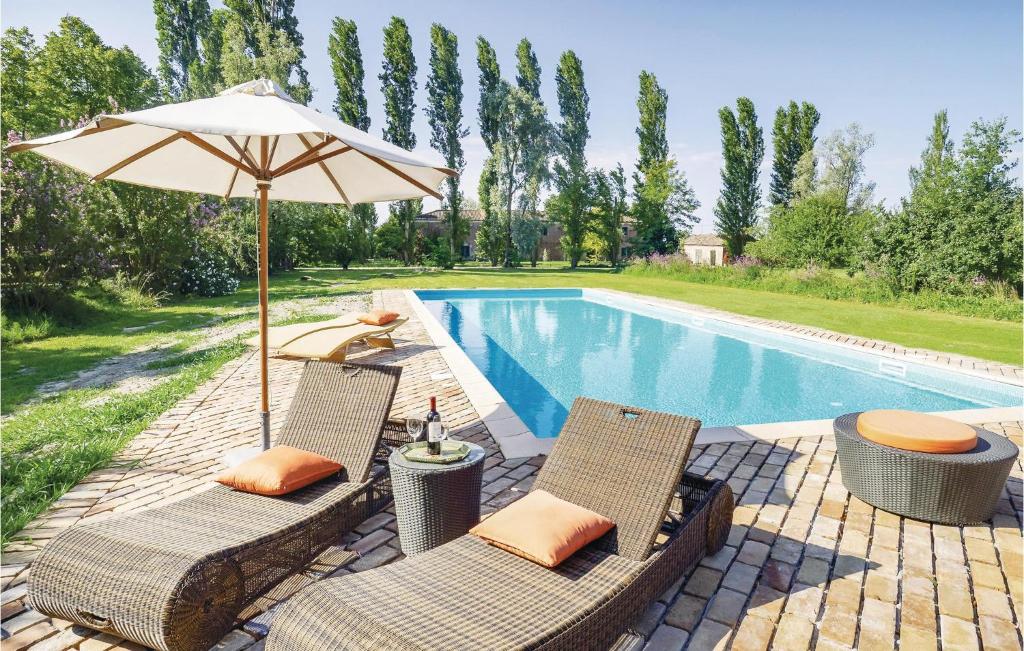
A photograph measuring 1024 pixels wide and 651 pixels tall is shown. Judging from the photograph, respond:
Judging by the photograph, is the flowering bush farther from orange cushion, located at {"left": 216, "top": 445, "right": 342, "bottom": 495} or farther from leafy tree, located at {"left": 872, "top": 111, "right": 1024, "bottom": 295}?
leafy tree, located at {"left": 872, "top": 111, "right": 1024, "bottom": 295}

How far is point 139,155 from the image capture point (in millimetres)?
3889

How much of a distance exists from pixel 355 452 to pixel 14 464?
2.77m

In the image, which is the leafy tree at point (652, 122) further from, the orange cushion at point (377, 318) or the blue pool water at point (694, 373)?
the orange cushion at point (377, 318)

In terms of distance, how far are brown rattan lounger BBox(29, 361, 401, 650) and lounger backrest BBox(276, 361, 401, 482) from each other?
0.15 meters

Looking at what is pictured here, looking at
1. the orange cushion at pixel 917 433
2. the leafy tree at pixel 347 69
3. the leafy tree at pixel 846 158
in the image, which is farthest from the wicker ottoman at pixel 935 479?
the leafy tree at pixel 846 158

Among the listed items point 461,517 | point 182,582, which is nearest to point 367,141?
point 461,517

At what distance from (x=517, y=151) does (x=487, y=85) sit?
200 inches

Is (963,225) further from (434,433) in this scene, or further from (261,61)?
(261,61)

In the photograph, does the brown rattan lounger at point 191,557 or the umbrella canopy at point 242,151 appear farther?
the umbrella canopy at point 242,151

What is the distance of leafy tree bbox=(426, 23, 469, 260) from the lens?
106 ft

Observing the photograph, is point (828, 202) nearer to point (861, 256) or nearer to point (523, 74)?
point (861, 256)

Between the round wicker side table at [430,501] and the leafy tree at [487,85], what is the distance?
106 feet

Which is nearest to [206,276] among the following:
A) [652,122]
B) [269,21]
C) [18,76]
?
[18,76]

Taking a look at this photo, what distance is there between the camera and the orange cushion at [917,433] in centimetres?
337
